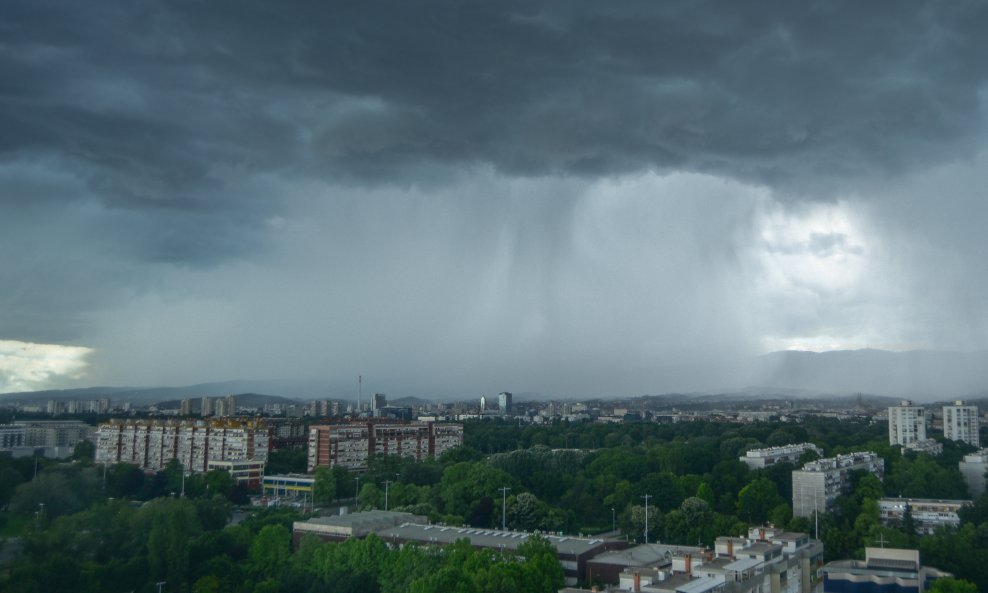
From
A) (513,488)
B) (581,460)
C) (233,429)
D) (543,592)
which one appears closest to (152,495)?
(233,429)

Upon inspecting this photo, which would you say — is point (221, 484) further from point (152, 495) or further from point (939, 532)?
point (939, 532)

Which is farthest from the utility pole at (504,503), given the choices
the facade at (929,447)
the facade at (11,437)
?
the facade at (11,437)

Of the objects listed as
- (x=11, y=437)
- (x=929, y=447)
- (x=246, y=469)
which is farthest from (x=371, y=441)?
(x=11, y=437)

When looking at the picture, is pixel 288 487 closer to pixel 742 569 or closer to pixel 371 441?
pixel 371 441

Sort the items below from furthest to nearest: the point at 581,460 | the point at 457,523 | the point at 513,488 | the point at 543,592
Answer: the point at 581,460, the point at 513,488, the point at 457,523, the point at 543,592

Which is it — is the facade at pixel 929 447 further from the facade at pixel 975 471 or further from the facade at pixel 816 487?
the facade at pixel 816 487

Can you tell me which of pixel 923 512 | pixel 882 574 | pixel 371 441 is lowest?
pixel 882 574

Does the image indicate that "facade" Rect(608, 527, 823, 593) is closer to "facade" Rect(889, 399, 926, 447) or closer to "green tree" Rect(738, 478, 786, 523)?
"green tree" Rect(738, 478, 786, 523)
